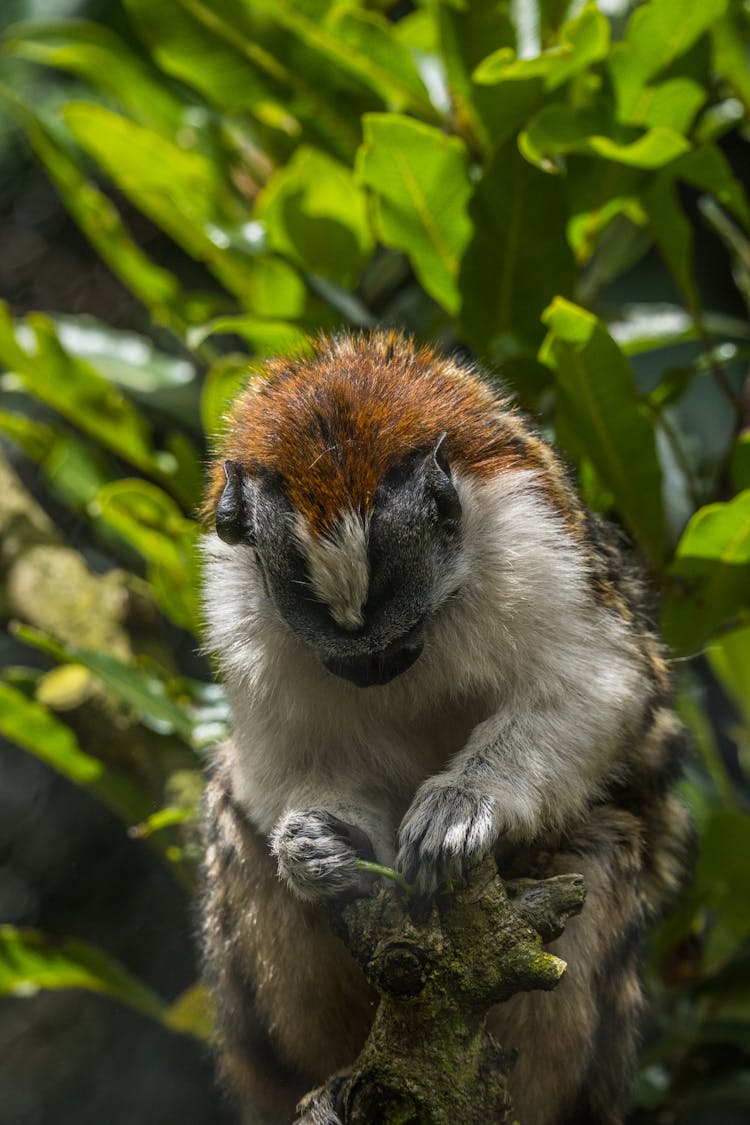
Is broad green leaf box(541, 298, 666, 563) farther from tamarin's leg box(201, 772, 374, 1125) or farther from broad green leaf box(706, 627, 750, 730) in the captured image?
tamarin's leg box(201, 772, 374, 1125)

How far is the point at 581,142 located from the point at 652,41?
0.35 meters

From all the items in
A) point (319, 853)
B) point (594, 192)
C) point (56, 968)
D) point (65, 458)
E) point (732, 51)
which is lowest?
point (56, 968)

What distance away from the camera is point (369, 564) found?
2.25 metres

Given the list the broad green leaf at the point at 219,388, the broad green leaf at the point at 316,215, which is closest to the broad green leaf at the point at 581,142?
the broad green leaf at the point at 316,215

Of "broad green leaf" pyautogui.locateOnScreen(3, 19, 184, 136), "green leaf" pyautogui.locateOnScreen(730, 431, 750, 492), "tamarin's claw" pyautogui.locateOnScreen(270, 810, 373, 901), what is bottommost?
"tamarin's claw" pyautogui.locateOnScreen(270, 810, 373, 901)

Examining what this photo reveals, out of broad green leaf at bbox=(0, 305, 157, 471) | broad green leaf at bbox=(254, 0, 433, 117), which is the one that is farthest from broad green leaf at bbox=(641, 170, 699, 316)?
broad green leaf at bbox=(0, 305, 157, 471)

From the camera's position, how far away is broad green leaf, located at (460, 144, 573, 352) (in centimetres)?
320

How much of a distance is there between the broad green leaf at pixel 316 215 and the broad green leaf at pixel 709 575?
50.7 inches

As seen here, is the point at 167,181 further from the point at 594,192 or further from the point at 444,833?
the point at 444,833

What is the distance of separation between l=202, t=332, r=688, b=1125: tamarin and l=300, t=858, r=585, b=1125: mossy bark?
169 millimetres

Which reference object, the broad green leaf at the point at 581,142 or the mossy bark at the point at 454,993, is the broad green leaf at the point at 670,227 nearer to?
the broad green leaf at the point at 581,142

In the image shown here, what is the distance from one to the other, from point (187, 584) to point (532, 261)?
50.9 inches

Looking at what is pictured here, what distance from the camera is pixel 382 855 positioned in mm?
2596

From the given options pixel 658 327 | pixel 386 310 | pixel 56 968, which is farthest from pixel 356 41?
pixel 56 968
